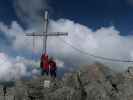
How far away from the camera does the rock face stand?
68.3m

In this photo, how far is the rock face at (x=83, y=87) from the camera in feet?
224

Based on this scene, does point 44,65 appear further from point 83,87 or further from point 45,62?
point 83,87

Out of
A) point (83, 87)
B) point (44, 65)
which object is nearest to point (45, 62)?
point (44, 65)

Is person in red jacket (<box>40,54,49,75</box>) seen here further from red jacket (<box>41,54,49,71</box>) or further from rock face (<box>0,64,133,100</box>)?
rock face (<box>0,64,133,100</box>)

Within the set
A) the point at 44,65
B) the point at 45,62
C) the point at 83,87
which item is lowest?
the point at 83,87

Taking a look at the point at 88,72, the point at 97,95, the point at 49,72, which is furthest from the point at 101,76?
the point at 49,72

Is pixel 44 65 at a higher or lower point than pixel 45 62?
lower

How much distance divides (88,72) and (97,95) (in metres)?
9.44

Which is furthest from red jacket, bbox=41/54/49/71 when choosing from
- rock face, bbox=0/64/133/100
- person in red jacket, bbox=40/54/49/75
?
rock face, bbox=0/64/133/100

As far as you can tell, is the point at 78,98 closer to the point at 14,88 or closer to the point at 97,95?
the point at 97,95

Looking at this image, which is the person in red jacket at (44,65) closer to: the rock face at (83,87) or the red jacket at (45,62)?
the red jacket at (45,62)

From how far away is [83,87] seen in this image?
72.1 meters

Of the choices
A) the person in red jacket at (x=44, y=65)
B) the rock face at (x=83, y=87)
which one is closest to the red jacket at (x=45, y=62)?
the person in red jacket at (x=44, y=65)

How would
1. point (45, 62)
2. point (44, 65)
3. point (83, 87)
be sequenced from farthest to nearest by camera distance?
point (45, 62) < point (44, 65) < point (83, 87)
